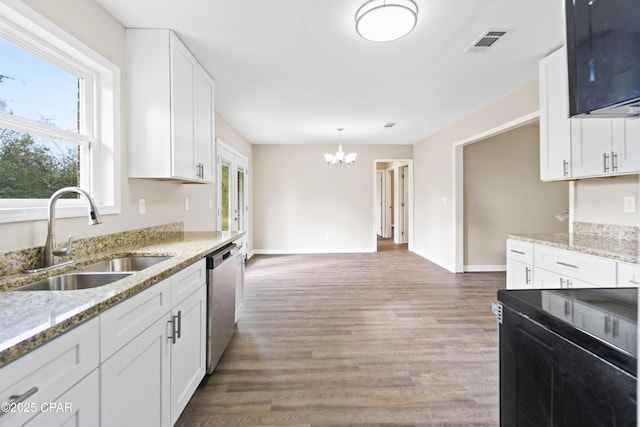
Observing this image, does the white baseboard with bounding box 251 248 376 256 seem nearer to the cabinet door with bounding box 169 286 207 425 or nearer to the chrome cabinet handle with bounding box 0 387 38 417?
the cabinet door with bounding box 169 286 207 425

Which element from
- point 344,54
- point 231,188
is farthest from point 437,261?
point 344,54

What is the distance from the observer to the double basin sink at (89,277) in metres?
1.38

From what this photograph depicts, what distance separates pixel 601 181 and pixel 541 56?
1208 millimetres

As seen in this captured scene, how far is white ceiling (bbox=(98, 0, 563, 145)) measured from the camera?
2.06 meters

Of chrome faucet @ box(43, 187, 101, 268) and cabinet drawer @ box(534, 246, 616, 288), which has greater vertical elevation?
chrome faucet @ box(43, 187, 101, 268)

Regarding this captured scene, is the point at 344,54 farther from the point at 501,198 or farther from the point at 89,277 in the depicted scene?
the point at 501,198

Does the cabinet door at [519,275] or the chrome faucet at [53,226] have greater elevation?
the chrome faucet at [53,226]

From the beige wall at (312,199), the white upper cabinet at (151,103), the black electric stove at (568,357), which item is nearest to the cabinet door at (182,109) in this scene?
the white upper cabinet at (151,103)

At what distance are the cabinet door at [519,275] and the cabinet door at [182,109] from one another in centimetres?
296

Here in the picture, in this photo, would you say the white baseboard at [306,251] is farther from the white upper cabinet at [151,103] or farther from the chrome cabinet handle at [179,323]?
the chrome cabinet handle at [179,323]

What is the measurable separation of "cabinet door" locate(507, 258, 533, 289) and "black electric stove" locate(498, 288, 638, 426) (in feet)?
5.89

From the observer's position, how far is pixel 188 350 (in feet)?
5.64

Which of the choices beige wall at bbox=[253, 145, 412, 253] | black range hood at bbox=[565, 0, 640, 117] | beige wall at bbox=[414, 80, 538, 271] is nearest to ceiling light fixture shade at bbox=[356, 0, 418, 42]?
black range hood at bbox=[565, 0, 640, 117]

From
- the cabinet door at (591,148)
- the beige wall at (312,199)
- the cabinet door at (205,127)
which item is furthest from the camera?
the beige wall at (312,199)
